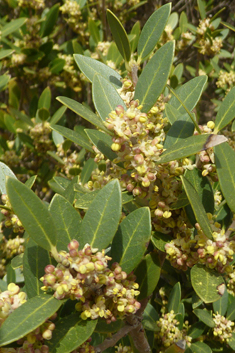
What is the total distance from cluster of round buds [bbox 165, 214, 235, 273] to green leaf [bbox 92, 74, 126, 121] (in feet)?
1.49

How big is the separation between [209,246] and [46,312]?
1.60 ft

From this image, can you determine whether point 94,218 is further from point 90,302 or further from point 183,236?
point 183,236

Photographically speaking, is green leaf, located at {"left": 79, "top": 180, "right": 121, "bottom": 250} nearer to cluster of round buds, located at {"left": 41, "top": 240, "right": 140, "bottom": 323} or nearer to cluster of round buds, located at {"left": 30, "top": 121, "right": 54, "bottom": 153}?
cluster of round buds, located at {"left": 41, "top": 240, "right": 140, "bottom": 323}

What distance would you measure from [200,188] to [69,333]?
59cm

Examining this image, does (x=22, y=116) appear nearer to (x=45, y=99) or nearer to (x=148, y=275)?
(x=45, y=99)

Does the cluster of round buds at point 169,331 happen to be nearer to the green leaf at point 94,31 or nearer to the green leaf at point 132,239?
the green leaf at point 132,239

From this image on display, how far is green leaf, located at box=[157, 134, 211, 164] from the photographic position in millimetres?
871

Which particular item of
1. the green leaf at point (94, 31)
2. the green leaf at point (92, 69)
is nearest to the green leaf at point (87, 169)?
the green leaf at point (92, 69)

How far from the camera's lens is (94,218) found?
927mm

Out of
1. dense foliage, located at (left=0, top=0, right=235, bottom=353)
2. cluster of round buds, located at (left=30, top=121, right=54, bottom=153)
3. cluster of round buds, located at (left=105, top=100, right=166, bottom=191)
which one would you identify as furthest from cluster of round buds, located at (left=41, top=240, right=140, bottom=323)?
cluster of round buds, located at (left=30, top=121, right=54, bottom=153)

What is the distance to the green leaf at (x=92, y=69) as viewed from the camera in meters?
1.13

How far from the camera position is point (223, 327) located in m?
1.61

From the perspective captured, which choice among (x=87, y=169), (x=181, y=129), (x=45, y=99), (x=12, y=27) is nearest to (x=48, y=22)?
(x=12, y=27)

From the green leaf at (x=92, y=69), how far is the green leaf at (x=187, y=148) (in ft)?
1.18
